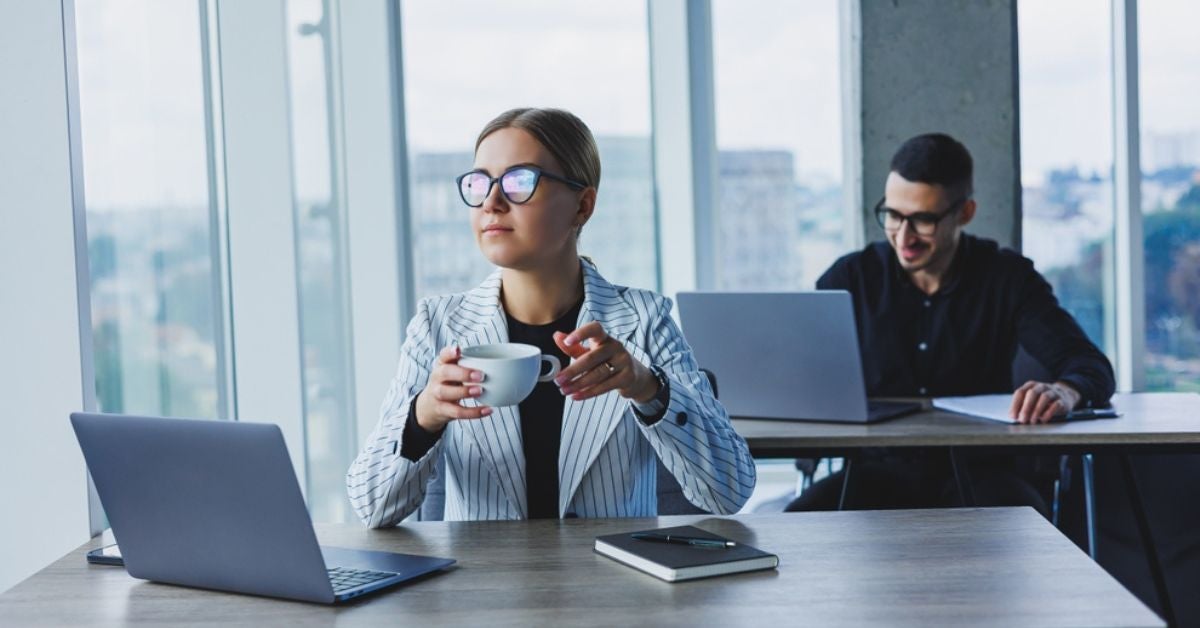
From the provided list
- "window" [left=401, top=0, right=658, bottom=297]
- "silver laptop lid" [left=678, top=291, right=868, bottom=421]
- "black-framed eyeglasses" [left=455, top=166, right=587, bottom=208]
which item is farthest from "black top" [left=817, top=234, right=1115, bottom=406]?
"window" [left=401, top=0, right=658, bottom=297]

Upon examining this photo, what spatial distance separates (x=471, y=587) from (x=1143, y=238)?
12.9 feet

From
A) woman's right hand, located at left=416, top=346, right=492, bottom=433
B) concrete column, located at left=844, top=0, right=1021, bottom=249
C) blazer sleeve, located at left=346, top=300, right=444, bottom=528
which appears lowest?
blazer sleeve, located at left=346, top=300, right=444, bottom=528

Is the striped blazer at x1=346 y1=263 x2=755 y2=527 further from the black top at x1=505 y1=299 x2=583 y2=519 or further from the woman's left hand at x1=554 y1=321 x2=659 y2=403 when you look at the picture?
the woman's left hand at x1=554 y1=321 x2=659 y2=403

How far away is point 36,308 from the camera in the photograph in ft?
6.57

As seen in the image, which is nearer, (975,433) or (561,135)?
(561,135)

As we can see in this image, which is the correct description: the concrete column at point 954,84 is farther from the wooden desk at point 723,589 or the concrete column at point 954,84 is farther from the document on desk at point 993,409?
the wooden desk at point 723,589

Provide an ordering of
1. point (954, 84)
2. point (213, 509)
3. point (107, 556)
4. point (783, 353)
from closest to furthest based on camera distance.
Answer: point (213, 509) < point (107, 556) < point (783, 353) < point (954, 84)

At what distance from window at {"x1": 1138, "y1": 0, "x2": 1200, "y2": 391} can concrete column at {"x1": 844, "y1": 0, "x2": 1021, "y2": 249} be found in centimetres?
56

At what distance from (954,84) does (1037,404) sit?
2143 mm

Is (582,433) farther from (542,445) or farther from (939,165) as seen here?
(939,165)

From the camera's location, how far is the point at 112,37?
8.73 ft

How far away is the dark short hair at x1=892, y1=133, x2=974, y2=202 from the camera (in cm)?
322

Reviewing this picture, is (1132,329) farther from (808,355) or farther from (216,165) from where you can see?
(216,165)

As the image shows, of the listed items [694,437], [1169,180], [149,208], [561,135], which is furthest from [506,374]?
[1169,180]
